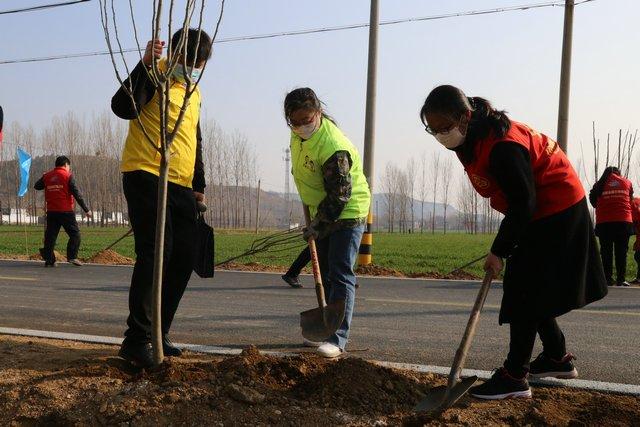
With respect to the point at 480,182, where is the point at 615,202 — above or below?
above

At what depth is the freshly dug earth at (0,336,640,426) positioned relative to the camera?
2.80 metres

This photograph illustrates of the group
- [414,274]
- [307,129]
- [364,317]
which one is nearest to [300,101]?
[307,129]

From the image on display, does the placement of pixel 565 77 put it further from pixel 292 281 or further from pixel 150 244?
pixel 150 244

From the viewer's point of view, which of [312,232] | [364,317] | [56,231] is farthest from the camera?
[56,231]

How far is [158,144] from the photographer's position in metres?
4.03

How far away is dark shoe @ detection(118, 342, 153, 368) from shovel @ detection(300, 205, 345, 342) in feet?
3.66

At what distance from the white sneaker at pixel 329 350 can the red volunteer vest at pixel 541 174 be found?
5.00ft

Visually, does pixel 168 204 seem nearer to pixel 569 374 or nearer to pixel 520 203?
pixel 520 203

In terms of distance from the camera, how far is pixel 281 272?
37.6 ft

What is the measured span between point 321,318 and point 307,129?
122cm

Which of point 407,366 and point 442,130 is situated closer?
point 442,130

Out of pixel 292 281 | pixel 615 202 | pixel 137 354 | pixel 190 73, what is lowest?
pixel 292 281

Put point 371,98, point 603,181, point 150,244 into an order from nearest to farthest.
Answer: point 150,244, point 603,181, point 371,98

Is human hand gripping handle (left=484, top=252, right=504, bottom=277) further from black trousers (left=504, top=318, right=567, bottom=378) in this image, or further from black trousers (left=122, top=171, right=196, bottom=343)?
black trousers (left=122, top=171, right=196, bottom=343)
